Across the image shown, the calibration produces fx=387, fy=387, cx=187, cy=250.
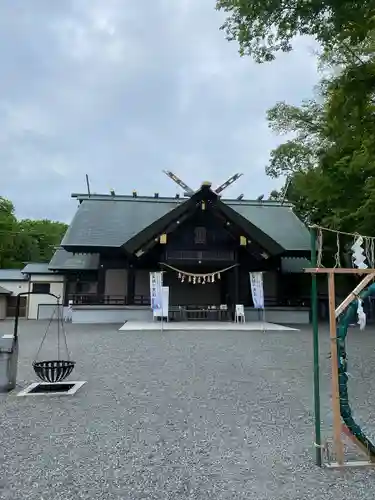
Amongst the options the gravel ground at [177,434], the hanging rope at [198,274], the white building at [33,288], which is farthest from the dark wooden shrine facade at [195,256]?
the gravel ground at [177,434]

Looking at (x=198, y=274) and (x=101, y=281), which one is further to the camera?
(x=101, y=281)

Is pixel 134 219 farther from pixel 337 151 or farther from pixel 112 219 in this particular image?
pixel 337 151

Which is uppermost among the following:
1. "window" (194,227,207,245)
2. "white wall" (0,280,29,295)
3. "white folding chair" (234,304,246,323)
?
"window" (194,227,207,245)

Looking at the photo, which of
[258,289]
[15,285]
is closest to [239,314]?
[258,289]

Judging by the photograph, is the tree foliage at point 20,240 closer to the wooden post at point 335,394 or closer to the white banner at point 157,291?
the white banner at point 157,291

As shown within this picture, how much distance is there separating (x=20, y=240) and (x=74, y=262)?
18.8m

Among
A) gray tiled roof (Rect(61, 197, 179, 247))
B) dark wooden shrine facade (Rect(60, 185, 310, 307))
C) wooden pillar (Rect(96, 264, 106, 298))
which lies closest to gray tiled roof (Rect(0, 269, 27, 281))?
gray tiled roof (Rect(61, 197, 179, 247))

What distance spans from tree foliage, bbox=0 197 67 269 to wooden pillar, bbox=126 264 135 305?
1606 cm

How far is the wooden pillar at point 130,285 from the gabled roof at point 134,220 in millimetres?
1133

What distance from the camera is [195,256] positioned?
1500 cm

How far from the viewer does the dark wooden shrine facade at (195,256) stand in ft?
47.4

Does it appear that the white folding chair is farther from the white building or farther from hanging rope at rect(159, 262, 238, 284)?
the white building

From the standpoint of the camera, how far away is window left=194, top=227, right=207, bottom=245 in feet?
50.2

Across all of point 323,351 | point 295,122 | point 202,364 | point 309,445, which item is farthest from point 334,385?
point 295,122
